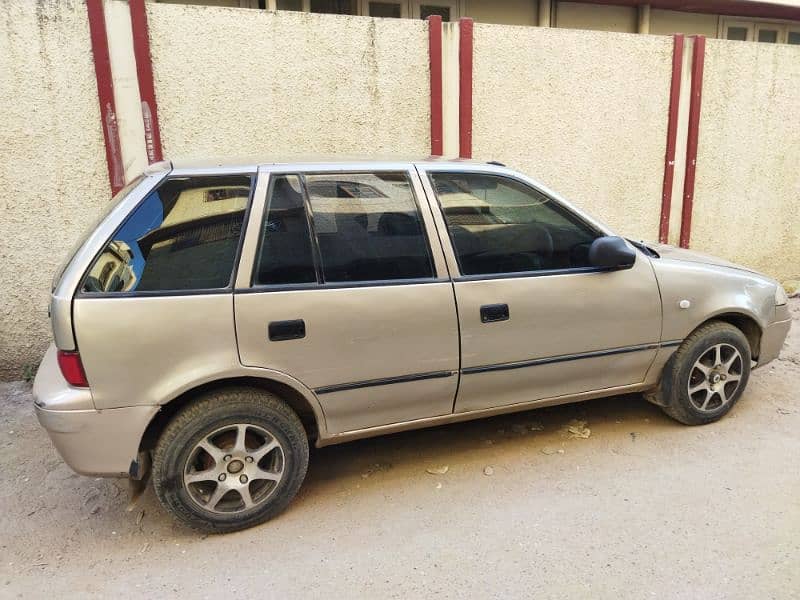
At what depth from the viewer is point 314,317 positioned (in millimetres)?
2764

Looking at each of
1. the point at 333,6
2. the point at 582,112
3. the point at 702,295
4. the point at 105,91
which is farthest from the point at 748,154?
the point at 105,91

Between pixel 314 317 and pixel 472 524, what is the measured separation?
1.26m

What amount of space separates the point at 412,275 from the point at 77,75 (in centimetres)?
333

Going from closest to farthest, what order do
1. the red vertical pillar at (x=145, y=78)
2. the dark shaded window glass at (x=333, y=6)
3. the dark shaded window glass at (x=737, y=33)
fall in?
the red vertical pillar at (x=145, y=78) → the dark shaded window glass at (x=333, y=6) → the dark shaded window glass at (x=737, y=33)

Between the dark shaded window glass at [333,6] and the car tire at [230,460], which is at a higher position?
the dark shaded window glass at [333,6]

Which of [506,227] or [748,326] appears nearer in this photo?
[506,227]

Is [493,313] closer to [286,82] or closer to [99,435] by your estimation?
→ [99,435]

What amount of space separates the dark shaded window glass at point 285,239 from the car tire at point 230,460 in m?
0.57

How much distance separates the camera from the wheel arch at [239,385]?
271 cm

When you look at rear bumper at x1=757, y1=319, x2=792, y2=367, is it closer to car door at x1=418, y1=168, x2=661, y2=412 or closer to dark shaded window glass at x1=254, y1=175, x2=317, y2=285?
car door at x1=418, y1=168, x2=661, y2=412

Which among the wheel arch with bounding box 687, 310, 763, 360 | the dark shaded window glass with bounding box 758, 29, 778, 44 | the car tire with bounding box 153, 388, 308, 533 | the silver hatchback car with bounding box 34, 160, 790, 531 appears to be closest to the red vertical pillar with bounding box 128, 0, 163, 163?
the silver hatchback car with bounding box 34, 160, 790, 531

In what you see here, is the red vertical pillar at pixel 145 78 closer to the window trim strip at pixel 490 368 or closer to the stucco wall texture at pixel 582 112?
the stucco wall texture at pixel 582 112

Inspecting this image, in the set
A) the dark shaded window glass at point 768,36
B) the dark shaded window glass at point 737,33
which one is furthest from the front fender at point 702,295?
the dark shaded window glass at point 768,36

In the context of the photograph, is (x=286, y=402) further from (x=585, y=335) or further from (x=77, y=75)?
(x=77, y=75)
